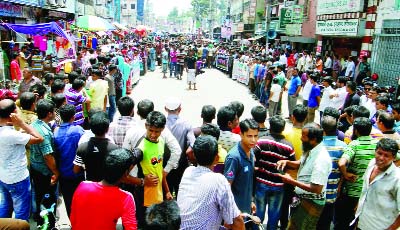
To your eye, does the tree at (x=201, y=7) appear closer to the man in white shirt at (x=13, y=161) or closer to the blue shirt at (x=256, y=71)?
the blue shirt at (x=256, y=71)

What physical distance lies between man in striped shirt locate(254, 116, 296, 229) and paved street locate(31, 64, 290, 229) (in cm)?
647

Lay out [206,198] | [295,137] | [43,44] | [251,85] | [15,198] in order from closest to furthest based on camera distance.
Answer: [206,198], [15,198], [295,137], [43,44], [251,85]

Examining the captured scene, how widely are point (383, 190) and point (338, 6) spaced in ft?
50.2

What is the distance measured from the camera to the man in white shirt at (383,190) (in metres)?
3.29

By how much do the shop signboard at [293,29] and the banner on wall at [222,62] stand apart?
481 cm

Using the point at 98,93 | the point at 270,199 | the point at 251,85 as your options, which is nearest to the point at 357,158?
the point at 270,199

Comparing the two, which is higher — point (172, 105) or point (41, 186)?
point (172, 105)

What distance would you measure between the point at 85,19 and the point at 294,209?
1663cm

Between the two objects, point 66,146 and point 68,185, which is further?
point 68,185

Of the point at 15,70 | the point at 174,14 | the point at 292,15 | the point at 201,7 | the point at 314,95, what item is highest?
the point at 174,14

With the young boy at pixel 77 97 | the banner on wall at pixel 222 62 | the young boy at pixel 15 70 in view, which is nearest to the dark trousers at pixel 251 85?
the banner on wall at pixel 222 62

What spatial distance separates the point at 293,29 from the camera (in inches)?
934

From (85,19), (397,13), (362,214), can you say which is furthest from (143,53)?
(362,214)

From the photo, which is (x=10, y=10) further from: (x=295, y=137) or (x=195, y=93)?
(x=295, y=137)
